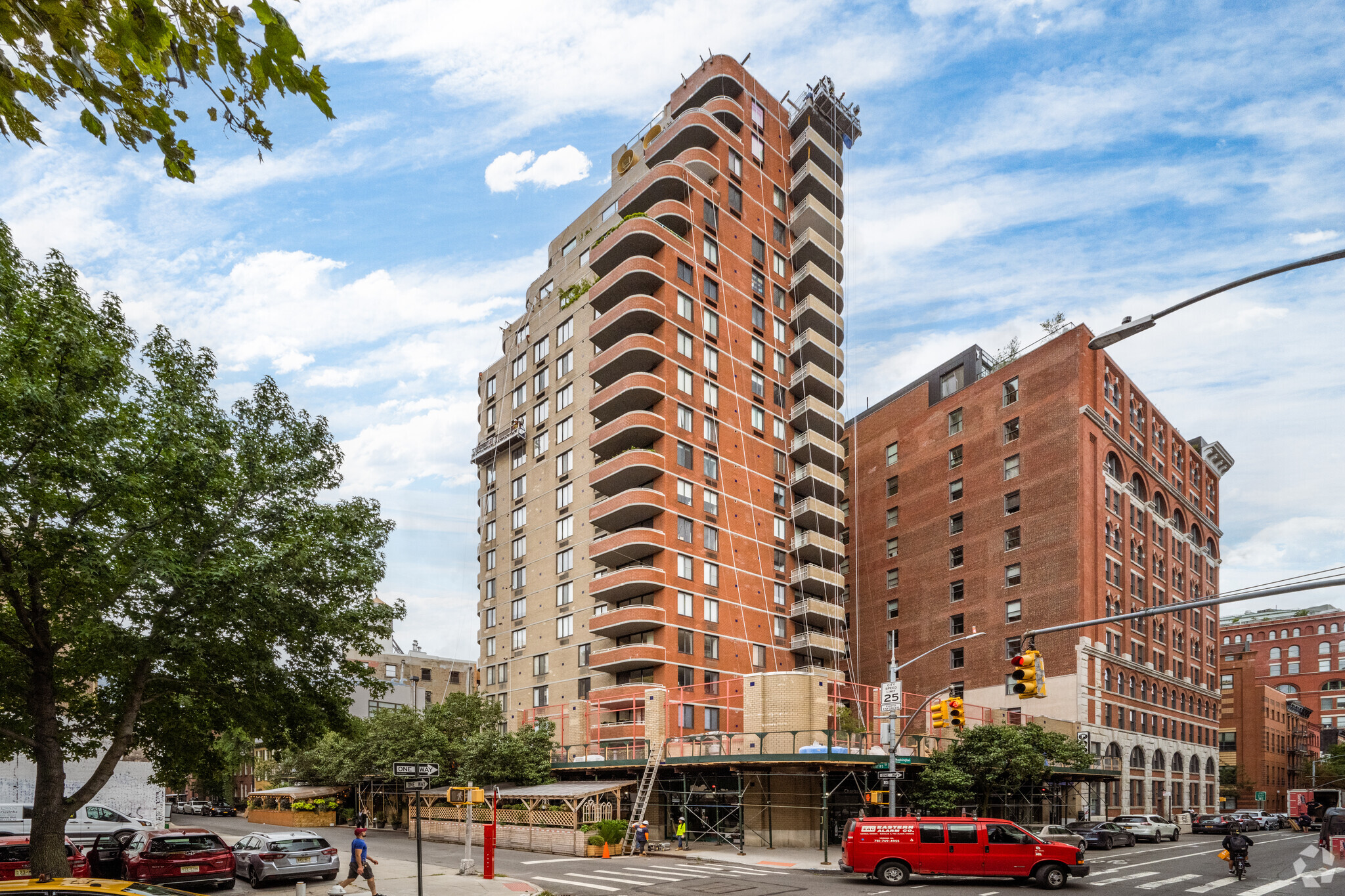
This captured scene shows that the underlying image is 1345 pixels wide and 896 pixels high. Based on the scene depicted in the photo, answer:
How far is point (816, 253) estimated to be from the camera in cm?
7200

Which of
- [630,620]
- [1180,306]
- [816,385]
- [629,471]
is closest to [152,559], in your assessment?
[1180,306]

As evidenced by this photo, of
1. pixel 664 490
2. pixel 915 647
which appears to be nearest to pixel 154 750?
pixel 664 490

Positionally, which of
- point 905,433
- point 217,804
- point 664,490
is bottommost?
point 217,804

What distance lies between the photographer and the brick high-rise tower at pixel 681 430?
5694cm

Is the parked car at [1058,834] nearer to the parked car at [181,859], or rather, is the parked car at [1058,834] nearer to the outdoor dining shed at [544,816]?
the outdoor dining shed at [544,816]

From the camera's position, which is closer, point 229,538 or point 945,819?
point 229,538

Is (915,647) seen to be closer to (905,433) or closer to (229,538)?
(905,433)

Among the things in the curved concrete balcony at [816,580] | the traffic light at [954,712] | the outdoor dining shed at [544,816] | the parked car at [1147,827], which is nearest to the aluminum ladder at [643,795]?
the outdoor dining shed at [544,816]

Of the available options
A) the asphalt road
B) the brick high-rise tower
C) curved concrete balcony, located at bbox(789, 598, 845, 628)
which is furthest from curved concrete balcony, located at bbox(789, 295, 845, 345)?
the asphalt road

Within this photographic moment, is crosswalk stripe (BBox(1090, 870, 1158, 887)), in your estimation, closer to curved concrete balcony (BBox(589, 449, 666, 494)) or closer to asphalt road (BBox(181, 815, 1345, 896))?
asphalt road (BBox(181, 815, 1345, 896))

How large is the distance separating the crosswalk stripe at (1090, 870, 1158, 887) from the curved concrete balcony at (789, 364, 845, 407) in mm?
41970

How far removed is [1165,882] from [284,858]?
26.1 m

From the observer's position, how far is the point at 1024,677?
77.7ft

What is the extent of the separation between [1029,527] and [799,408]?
58.1ft
